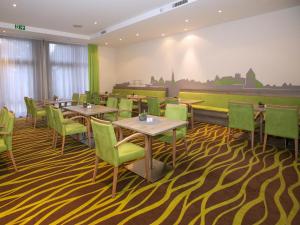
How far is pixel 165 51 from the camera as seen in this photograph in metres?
7.77

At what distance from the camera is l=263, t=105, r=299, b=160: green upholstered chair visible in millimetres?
3633

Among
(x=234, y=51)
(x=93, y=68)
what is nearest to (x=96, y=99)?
(x=93, y=68)

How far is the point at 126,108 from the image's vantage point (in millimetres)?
5164

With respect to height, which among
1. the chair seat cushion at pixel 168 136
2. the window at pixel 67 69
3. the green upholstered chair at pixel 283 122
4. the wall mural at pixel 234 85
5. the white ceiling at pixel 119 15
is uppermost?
the white ceiling at pixel 119 15

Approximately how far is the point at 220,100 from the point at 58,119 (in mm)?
4405

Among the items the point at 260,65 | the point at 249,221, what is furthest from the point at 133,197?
the point at 260,65

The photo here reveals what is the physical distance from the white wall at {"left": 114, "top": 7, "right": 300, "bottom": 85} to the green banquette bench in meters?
0.40

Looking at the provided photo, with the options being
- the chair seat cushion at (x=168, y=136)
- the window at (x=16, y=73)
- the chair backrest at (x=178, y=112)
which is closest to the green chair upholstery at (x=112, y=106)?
the chair backrest at (x=178, y=112)

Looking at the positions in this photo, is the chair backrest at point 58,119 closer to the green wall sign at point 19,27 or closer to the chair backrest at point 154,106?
the chair backrest at point 154,106

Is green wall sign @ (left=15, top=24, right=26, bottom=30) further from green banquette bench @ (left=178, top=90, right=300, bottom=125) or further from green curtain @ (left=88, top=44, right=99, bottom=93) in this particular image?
green banquette bench @ (left=178, top=90, right=300, bottom=125)

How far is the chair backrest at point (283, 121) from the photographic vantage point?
11.9 feet

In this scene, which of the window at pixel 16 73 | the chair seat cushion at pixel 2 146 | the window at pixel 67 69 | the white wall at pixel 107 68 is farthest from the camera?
the white wall at pixel 107 68

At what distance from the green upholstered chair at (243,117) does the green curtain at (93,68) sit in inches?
255

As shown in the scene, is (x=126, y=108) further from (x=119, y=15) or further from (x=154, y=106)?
(x=119, y=15)
